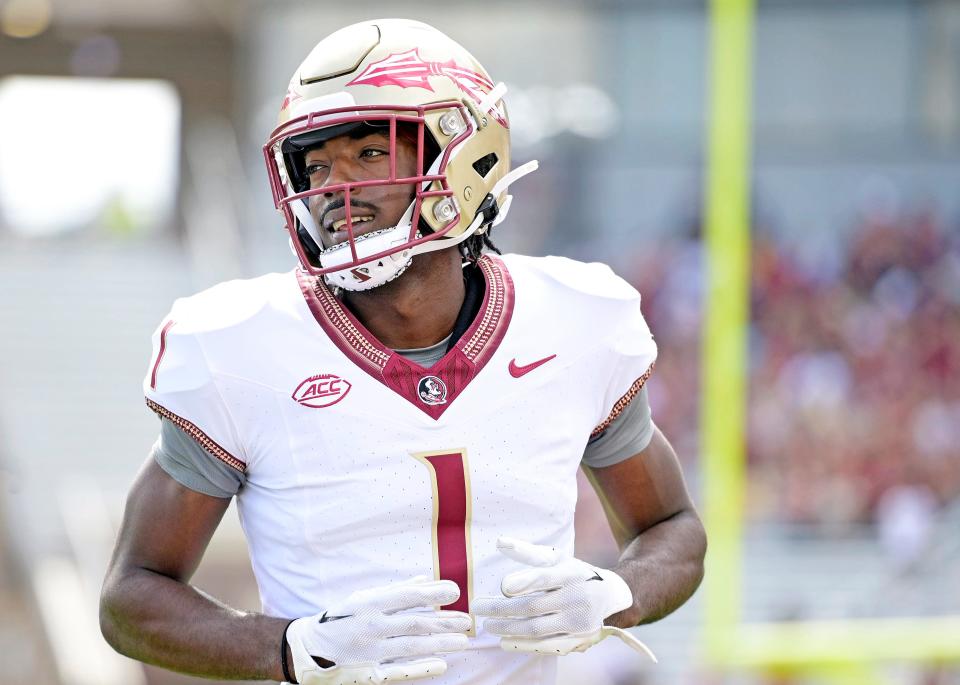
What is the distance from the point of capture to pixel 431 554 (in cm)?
173

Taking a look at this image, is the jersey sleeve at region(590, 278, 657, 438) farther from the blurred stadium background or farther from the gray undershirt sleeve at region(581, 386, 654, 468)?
the blurred stadium background

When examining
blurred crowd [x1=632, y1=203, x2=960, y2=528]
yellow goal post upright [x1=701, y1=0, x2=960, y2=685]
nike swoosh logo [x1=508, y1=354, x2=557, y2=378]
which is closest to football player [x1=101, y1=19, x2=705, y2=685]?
nike swoosh logo [x1=508, y1=354, x2=557, y2=378]

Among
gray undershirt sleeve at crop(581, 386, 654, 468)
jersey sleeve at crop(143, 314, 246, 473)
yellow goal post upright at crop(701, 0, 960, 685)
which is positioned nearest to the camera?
jersey sleeve at crop(143, 314, 246, 473)

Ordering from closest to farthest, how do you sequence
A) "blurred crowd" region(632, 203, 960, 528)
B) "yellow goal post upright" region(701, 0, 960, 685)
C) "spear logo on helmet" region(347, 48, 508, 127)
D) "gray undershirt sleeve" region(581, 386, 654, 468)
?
"spear logo on helmet" region(347, 48, 508, 127) < "gray undershirt sleeve" region(581, 386, 654, 468) < "yellow goal post upright" region(701, 0, 960, 685) < "blurred crowd" region(632, 203, 960, 528)

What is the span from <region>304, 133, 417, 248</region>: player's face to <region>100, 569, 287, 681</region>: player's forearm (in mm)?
482

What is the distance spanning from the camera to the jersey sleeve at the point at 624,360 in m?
1.87

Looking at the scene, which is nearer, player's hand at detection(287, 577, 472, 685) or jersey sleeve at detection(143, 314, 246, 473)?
player's hand at detection(287, 577, 472, 685)

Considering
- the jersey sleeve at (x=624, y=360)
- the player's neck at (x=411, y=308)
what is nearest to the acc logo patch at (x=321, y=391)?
the player's neck at (x=411, y=308)

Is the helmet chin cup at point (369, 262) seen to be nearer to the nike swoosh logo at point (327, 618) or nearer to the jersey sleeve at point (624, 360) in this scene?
the jersey sleeve at point (624, 360)

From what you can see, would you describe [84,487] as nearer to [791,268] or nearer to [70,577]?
[70,577]

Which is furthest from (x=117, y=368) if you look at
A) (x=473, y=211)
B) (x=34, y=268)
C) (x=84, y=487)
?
(x=473, y=211)

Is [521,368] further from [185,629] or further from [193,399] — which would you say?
[185,629]

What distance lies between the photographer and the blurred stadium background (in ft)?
18.7

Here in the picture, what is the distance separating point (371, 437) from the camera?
1.72m
